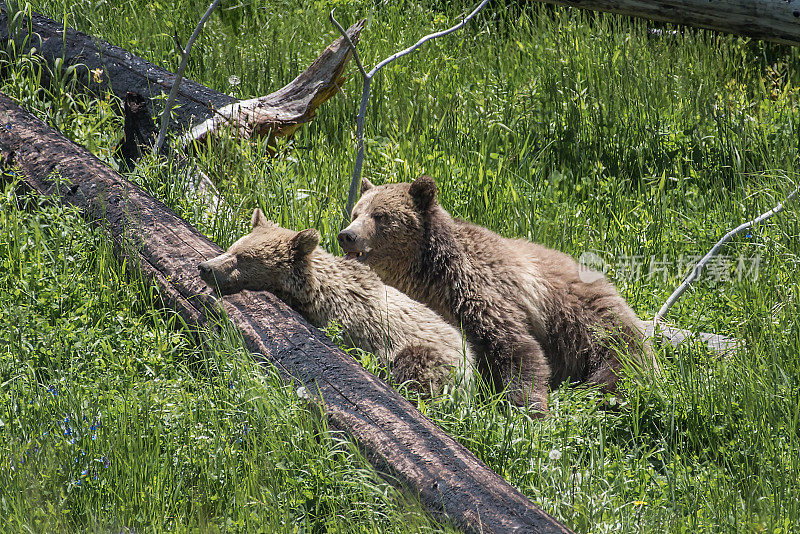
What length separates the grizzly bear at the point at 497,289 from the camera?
4.89 m

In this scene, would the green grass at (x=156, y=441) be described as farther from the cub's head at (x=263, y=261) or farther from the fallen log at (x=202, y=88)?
the fallen log at (x=202, y=88)

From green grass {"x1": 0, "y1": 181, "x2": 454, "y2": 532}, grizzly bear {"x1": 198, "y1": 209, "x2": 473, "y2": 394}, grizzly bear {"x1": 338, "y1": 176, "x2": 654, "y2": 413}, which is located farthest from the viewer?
grizzly bear {"x1": 338, "y1": 176, "x2": 654, "y2": 413}

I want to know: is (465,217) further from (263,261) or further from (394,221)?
(263,261)

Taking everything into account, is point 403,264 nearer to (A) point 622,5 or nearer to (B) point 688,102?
(A) point 622,5

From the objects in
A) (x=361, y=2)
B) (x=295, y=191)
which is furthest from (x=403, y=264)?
(x=361, y=2)

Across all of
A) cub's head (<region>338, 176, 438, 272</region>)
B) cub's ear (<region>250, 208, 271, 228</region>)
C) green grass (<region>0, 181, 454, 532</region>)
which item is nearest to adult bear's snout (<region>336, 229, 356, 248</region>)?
cub's head (<region>338, 176, 438, 272</region>)

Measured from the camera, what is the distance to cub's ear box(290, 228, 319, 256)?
4750 millimetres

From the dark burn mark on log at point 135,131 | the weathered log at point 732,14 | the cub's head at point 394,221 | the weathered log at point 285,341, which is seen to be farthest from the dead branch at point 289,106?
the weathered log at point 732,14

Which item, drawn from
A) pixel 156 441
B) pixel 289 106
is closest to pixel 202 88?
pixel 289 106

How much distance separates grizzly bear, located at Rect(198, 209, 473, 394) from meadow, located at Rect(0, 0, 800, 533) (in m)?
0.30

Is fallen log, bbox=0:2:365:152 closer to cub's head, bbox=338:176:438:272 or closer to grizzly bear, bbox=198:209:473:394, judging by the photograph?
cub's head, bbox=338:176:438:272

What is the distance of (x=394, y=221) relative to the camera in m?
5.15

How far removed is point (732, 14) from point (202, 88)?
4.59 m

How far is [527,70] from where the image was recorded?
8648mm
